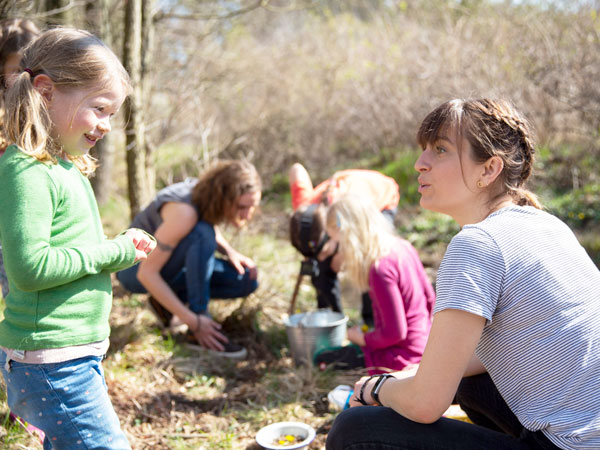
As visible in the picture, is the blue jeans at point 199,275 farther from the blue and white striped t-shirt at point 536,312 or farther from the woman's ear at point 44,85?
the blue and white striped t-shirt at point 536,312

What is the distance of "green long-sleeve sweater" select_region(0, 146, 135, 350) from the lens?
1.49 m

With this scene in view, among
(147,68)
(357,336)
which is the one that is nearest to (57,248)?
(357,336)

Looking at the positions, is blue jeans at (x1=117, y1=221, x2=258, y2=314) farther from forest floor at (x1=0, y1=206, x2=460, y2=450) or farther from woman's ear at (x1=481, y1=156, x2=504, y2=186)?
woman's ear at (x1=481, y1=156, x2=504, y2=186)

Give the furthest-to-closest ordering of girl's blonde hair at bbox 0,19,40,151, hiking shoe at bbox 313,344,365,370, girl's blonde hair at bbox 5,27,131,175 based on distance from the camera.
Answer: hiking shoe at bbox 313,344,365,370 < girl's blonde hair at bbox 0,19,40,151 < girl's blonde hair at bbox 5,27,131,175

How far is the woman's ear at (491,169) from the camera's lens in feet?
5.26

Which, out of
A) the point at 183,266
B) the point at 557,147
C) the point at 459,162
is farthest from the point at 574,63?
the point at 459,162

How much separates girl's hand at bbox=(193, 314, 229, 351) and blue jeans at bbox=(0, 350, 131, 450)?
5.58 ft

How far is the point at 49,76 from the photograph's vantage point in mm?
1599

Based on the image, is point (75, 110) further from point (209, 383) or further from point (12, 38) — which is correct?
point (209, 383)

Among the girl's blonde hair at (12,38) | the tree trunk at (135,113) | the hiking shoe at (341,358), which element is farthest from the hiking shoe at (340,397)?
the tree trunk at (135,113)

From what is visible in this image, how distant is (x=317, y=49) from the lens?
9742 mm

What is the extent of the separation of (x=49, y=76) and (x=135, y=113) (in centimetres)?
269

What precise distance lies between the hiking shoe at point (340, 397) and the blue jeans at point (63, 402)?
4.00 ft

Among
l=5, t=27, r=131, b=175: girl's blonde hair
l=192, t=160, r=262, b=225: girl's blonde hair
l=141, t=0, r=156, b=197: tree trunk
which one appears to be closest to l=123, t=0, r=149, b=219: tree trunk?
l=141, t=0, r=156, b=197: tree trunk
